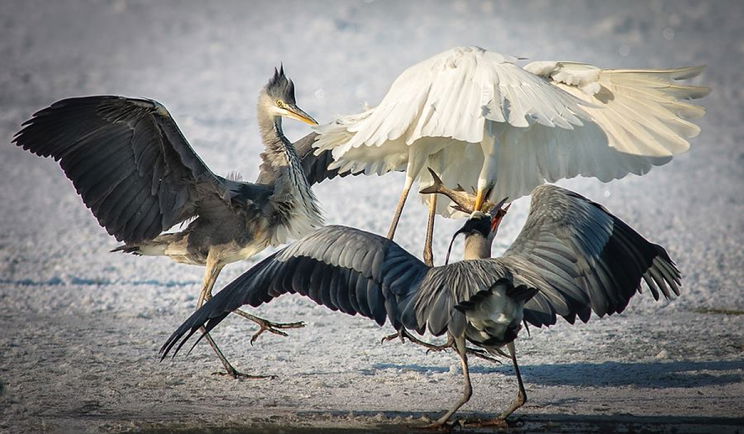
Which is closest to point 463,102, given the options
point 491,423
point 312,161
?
point 491,423

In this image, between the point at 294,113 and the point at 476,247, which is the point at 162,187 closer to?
the point at 294,113

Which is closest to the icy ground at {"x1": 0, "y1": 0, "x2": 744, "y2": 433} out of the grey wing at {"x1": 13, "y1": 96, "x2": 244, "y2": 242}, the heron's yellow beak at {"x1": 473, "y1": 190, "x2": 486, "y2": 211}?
the grey wing at {"x1": 13, "y1": 96, "x2": 244, "y2": 242}

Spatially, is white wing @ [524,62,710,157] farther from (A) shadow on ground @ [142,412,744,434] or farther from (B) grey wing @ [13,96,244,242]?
(B) grey wing @ [13,96,244,242]

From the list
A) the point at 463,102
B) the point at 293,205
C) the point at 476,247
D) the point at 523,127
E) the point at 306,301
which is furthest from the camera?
the point at 306,301

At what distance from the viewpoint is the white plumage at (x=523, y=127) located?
5.90 metres

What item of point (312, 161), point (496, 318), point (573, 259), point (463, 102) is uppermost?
point (463, 102)

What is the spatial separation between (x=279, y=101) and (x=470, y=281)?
291 cm

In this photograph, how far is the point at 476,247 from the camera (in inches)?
216

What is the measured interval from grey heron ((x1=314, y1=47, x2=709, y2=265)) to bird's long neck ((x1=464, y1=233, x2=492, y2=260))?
0.53m

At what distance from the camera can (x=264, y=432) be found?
4688 mm

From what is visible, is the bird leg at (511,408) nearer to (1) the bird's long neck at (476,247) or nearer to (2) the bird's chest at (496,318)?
(2) the bird's chest at (496,318)

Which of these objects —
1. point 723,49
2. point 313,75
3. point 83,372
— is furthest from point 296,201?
point 723,49

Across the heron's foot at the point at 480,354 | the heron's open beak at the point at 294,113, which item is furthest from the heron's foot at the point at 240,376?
the heron's open beak at the point at 294,113

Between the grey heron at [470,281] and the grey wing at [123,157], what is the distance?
126cm
